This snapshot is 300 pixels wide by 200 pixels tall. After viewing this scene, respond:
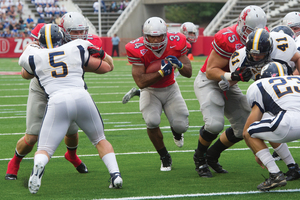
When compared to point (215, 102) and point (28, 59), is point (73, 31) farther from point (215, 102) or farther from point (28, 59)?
point (215, 102)

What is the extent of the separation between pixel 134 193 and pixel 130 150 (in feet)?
5.77

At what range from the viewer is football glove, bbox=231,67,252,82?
4062 millimetres

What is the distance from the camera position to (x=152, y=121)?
4.73 meters

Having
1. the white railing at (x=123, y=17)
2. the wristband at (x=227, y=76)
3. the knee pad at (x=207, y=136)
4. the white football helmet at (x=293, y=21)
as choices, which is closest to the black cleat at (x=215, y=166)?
the knee pad at (x=207, y=136)

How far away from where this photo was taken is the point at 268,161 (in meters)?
3.72

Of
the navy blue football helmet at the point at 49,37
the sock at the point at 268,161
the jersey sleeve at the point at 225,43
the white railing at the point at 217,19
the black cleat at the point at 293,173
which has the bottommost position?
the white railing at the point at 217,19

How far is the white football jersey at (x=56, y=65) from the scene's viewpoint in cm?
377

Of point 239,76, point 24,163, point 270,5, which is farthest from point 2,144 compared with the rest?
point 270,5

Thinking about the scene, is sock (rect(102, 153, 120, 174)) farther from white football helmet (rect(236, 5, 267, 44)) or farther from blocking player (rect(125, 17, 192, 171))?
white football helmet (rect(236, 5, 267, 44))

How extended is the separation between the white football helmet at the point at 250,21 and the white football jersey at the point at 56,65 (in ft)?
5.53

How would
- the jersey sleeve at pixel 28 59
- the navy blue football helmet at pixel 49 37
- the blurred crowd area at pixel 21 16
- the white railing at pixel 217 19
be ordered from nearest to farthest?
1. the jersey sleeve at pixel 28 59
2. the navy blue football helmet at pixel 49 37
3. the blurred crowd area at pixel 21 16
4. the white railing at pixel 217 19

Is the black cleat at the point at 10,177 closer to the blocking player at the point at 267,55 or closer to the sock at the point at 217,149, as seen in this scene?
the sock at the point at 217,149

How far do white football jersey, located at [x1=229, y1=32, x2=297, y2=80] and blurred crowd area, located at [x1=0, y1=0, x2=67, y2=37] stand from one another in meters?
22.0

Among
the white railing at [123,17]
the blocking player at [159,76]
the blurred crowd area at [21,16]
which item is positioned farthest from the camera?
the white railing at [123,17]
